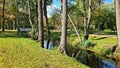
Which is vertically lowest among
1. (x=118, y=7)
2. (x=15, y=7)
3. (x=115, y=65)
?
(x=115, y=65)

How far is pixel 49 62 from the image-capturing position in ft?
39.4

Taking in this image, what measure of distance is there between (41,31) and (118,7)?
27.5ft

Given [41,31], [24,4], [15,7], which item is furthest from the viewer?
[24,4]

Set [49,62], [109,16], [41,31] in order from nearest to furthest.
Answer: [49,62], [41,31], [109,16]

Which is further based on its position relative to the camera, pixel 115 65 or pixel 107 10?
pixel 107 10

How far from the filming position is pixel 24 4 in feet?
173

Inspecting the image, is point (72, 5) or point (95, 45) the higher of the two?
point (72, 5)

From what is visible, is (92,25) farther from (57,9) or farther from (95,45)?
(95,45)

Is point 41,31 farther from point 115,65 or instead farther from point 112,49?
point 115,65

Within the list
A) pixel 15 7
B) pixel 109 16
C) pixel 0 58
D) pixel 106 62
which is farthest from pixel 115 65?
pixel 109 16

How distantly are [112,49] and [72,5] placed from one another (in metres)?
33.5

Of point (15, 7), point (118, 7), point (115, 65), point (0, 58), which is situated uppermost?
point (15, 7)

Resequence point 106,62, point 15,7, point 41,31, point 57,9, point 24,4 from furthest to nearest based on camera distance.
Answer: point 57,9, point 24,4, point 15,7, point 41,31, point 106,62

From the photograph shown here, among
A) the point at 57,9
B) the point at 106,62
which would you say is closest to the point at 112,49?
the point at 106,62
